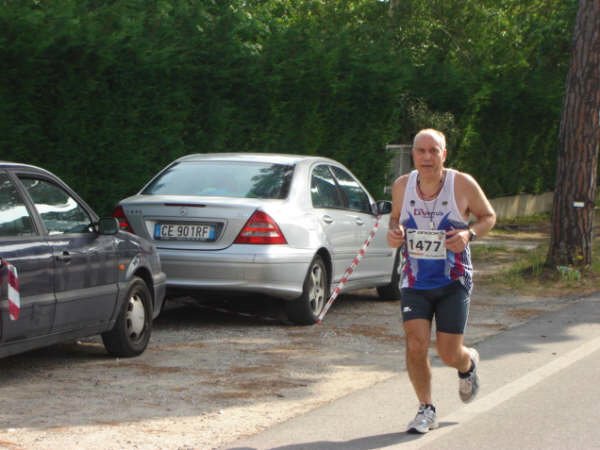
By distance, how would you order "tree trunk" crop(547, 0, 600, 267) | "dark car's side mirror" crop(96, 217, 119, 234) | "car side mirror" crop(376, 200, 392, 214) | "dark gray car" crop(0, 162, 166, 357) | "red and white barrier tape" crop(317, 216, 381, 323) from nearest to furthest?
"dark gray car" crop(0, 162, 166, 357), "dark car's side mirror" crop(96, 217, 119, 234), "red and white barrier tape" crop(317, 216, 381, 323), "car side mirror" crop(376, 200, 392, 214), "tree trunk" crop(547, 0, 600, 267)

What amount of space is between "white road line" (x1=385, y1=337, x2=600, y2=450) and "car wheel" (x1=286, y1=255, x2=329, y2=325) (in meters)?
2.44

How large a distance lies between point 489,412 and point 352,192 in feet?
17.8

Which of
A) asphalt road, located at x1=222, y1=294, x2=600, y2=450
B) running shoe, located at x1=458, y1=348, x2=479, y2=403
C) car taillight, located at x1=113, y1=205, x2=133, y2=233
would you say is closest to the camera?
asphalt road, located at x1=222, y1=294, x2=600, y2=450

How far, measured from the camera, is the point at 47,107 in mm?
12852

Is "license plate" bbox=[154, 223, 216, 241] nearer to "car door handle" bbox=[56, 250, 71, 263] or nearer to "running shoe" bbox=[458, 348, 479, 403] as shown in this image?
"car door handle" bbox=[56, 250, 71, 263]

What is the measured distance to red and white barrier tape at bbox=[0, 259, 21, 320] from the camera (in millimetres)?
7652

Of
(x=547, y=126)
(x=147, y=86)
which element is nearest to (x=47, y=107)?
(x=147, y=86)

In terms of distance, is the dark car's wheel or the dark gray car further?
the dark car's wheel

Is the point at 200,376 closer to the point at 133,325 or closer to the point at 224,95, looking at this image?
the point at 133,325

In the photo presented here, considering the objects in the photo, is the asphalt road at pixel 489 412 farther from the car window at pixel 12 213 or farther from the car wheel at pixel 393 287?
the car wheel at pixel 393 287

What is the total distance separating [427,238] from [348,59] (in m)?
12.2

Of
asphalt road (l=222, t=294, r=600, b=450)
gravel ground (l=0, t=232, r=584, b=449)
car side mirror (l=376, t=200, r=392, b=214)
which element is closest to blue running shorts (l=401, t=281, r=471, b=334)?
asphalt road (l=222, t=294, r=600, b=450)

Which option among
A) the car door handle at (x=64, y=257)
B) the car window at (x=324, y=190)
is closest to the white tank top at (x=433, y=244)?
the car door handle at (x=64, y=257)

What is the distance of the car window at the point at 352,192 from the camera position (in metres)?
12.6
